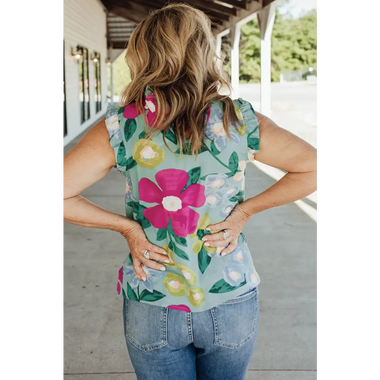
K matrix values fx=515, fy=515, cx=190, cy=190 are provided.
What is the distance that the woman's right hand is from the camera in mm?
1475

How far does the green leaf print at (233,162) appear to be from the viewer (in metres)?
1.42

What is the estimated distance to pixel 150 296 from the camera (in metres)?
1.46

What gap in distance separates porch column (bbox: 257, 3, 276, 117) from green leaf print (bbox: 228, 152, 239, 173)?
10.3 meters

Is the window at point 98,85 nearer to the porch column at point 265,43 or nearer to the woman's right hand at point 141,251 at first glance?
the porch column at point 265,43

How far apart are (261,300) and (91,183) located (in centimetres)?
268

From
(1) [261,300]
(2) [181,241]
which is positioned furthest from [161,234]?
(1) [261,300]

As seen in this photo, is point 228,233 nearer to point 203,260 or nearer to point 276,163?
point 203,260

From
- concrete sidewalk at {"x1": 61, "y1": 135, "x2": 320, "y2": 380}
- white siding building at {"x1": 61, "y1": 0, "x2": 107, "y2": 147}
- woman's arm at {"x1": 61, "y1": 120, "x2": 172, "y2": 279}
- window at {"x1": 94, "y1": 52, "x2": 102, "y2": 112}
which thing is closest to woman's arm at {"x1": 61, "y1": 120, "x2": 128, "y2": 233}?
woman's arm at {"x1": 61, "y1": 120, "x2": 172, "y2": 279}

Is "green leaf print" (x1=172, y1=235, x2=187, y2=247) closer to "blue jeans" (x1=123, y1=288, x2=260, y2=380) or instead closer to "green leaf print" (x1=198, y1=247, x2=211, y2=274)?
"green leaf print" (x1=198, y1=247, x2=211, y2=274)

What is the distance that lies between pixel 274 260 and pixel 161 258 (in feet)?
11.4

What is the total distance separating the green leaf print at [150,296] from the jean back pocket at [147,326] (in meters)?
0.02
